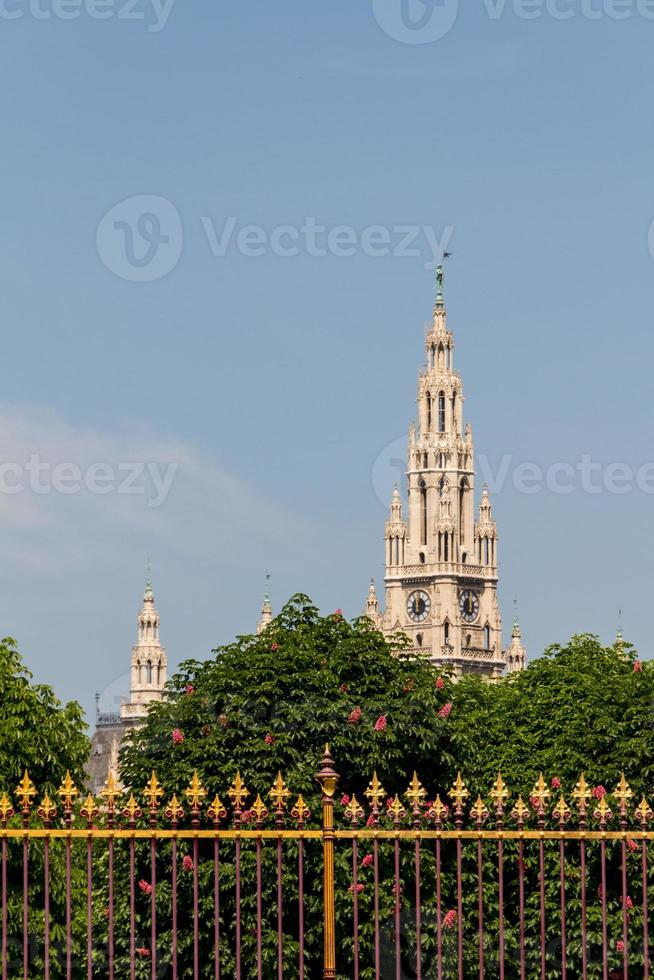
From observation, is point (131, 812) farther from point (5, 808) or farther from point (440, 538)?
point (440, 538)

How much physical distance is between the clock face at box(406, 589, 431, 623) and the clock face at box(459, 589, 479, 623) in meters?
2.66

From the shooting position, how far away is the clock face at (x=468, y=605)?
169 metres

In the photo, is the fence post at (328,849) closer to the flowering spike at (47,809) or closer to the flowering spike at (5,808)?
the flowering spike at (47,809)

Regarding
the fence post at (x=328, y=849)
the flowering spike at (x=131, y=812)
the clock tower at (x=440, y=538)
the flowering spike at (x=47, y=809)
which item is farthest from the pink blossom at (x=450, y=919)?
the clock tower at (x=440, y=538)

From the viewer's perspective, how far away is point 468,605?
557 feet

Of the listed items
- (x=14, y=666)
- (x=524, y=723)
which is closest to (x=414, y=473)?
(x=524, y=723)

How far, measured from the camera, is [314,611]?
41188 mm

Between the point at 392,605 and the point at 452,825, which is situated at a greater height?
the point at 392,605

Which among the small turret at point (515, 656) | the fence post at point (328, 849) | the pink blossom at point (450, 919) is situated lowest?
the pink blossom at point (450, 919)

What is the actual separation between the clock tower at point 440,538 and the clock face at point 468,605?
0.26 feet

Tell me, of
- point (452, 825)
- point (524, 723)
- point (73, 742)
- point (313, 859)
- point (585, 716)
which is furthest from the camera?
point (524, 723)

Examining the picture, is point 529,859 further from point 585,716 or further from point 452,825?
point 585,716

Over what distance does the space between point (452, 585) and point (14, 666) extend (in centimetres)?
12922

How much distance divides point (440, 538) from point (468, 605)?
19.0 ft
